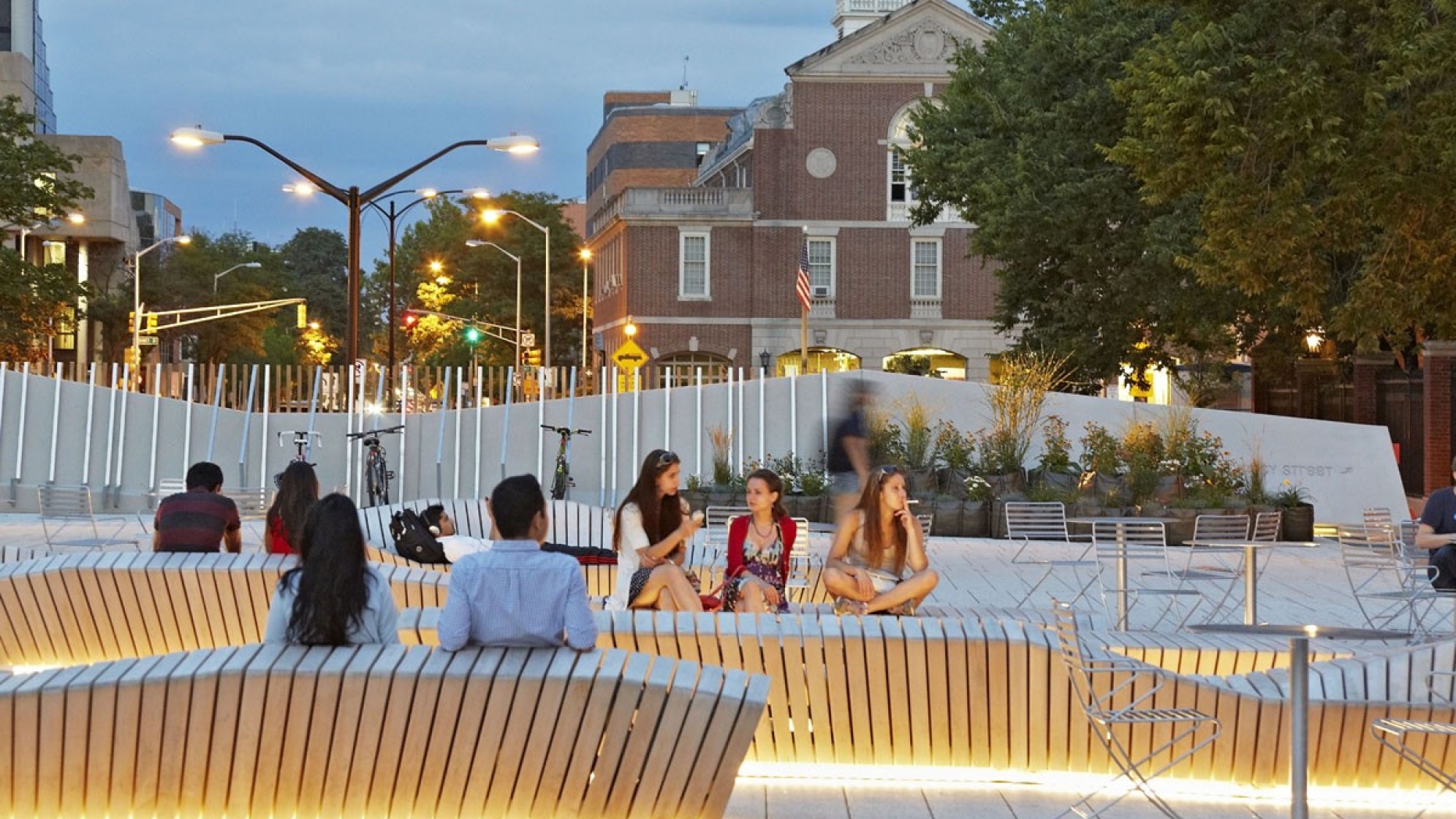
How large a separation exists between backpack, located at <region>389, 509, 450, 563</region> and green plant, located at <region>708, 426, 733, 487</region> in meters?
13.1

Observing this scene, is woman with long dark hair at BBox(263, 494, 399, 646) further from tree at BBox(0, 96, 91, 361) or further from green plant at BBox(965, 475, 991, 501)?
tree at BBox(0, 96, 91, 361)

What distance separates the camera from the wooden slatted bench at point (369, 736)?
6.01 metres

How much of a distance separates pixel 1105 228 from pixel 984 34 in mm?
31366

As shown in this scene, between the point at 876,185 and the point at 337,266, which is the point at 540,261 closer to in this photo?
the point at 876,185

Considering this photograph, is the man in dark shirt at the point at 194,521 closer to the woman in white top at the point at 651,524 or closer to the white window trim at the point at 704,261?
the woman in white top at the point at 651,524

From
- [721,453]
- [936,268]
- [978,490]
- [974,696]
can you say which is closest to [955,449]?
[978,490]

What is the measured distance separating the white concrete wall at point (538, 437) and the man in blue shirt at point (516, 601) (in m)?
20.4

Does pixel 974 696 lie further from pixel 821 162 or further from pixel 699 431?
pixel 821 162

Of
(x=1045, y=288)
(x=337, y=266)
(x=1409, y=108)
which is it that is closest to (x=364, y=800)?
(x=1409, y=108)

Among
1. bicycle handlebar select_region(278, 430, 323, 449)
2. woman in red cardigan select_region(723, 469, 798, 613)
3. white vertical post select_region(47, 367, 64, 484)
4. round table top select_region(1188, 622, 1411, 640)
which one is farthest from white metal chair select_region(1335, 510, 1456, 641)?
white vertical post select_region(47, 367, 64, 484)

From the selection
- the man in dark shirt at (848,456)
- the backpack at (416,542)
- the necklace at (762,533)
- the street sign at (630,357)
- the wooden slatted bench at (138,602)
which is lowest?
the wooden slatted bench at (138,602)

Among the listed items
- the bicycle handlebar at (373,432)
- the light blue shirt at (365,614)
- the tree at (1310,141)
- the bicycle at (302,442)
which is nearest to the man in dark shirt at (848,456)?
the tree at (1310,141)

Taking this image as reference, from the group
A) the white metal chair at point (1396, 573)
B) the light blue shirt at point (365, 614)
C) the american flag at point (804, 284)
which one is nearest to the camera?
the light blue shirt at point (365, 614)

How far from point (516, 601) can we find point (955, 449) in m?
19.3
